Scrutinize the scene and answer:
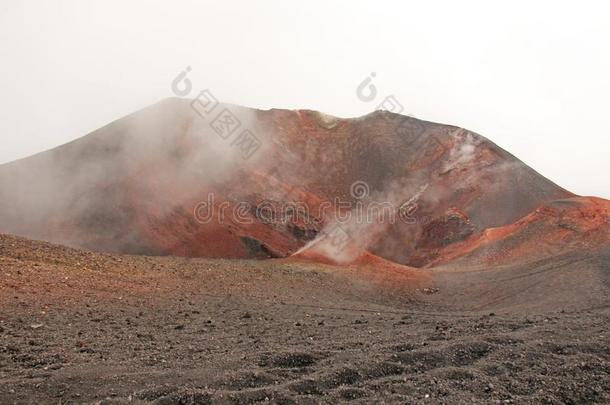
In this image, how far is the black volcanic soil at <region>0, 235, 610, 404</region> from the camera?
7.64 meters

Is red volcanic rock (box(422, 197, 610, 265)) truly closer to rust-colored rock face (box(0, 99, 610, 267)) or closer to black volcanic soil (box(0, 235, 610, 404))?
rust-colored rock face (box(0, 99, 610, 267))

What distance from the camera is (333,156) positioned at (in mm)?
43844

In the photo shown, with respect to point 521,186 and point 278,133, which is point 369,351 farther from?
point 278,133

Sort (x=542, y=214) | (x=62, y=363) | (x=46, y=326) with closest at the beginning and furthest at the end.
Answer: (x=62, y=363), (x=46, y=326), (x=542, y=214)

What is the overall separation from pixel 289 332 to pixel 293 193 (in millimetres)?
24064

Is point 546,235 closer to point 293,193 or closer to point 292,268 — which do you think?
point 292,268

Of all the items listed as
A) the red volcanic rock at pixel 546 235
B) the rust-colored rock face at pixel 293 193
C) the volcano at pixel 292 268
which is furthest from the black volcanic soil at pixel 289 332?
the rust-colored rock face at pixel 293 193

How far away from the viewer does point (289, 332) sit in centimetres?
1243

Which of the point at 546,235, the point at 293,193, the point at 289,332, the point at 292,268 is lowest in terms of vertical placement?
the point at 289,332

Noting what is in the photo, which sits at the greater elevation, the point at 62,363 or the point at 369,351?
the point at 62,363

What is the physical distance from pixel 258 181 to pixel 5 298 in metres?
22.2

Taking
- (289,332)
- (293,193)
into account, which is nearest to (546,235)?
(293,193)

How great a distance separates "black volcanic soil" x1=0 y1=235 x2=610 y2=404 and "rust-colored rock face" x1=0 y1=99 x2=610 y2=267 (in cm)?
539

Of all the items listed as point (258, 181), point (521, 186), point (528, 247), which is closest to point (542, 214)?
point (528, 247)
